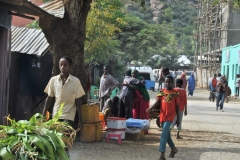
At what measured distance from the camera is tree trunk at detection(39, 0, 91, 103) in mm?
10500

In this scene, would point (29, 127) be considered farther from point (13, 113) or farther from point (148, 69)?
point (148, 69)

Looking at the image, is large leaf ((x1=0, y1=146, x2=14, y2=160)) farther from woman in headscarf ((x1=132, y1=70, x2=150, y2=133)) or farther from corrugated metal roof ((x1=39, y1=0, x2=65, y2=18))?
woman in headscarf ((x1=132, y1=70, x2=150, y2=133))

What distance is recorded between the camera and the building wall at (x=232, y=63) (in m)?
36.3

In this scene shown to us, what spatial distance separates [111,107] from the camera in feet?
39.0

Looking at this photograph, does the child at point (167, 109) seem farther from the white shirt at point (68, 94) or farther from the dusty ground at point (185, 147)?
the white shirt at point (68, 94)

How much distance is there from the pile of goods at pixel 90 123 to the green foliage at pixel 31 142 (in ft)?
16.6

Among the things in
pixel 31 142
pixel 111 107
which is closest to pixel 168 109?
pixel 111 107

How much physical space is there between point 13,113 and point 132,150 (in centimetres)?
325

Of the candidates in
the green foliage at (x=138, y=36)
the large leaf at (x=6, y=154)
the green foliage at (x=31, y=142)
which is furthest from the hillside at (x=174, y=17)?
the large leaf at (x=6, y=154)

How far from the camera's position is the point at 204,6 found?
158 feet

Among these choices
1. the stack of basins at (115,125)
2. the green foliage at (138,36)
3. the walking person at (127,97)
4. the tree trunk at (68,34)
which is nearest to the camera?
the stack of basins at (115,125)

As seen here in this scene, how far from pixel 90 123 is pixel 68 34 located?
6.20ft

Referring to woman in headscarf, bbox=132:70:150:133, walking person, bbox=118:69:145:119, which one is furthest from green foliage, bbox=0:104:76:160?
woman in headscarf, bbox=132:70:150:133

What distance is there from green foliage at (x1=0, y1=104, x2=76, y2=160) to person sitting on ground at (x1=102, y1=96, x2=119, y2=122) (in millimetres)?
6604
